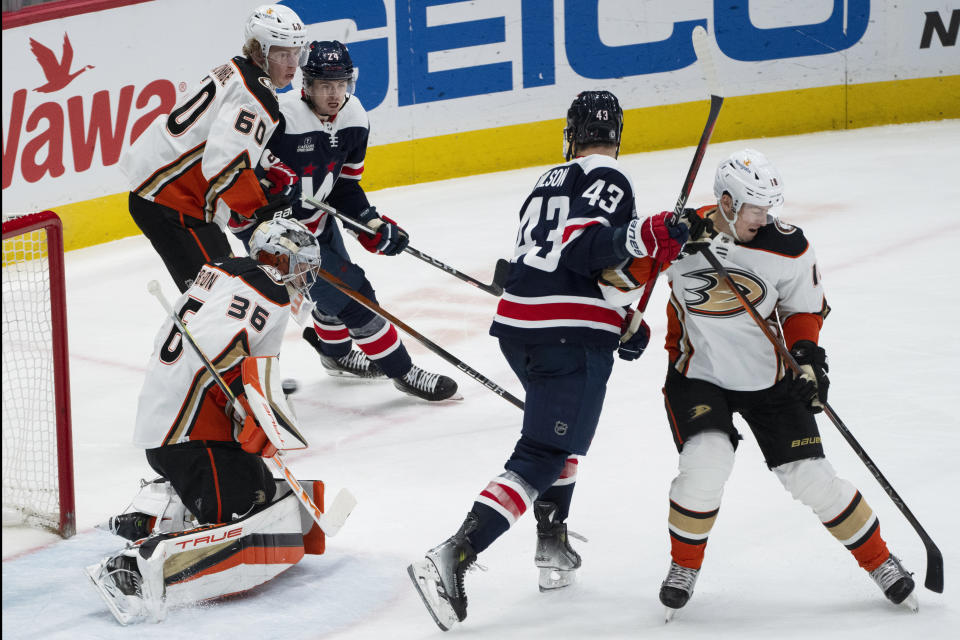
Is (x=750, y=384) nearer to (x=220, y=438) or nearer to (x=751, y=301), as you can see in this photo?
(x=751, y=301)

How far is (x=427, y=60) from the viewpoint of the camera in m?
6.47

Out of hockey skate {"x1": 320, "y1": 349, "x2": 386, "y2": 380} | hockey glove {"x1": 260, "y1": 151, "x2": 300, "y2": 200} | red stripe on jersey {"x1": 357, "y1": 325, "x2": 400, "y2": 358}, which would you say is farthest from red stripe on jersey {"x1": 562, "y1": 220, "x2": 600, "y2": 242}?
hockey skate {"x1": 320, "y1": 349, "x2": 386, "y2": 380}

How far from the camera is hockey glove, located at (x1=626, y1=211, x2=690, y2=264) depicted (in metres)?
2.26

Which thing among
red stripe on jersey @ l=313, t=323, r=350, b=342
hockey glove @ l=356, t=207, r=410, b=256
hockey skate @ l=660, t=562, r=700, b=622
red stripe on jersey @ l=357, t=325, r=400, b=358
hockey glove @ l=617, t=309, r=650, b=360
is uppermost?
hockey glove @ l=617, t=309, r=650, b=360

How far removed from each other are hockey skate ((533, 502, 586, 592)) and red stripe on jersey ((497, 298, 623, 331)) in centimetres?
43

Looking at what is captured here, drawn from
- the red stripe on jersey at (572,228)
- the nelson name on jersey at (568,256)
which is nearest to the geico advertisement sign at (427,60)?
the nelson name on jersey at (568,256)

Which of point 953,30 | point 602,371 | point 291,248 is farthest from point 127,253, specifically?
point 953,30

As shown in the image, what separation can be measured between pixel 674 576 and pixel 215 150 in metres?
1.67

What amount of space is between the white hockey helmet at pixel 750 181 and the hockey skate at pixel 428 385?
67.4 inches

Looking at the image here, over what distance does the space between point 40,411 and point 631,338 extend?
1684 mm

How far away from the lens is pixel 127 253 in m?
5.64

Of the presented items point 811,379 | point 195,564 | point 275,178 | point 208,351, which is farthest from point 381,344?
point 811,379

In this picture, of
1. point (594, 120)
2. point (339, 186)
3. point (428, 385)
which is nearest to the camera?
point (594, 120)

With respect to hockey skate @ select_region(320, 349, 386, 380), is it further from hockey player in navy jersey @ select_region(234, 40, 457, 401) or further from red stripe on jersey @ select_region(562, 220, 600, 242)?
red stripe on jersey @ select_region(562, 220, 600, 242)
